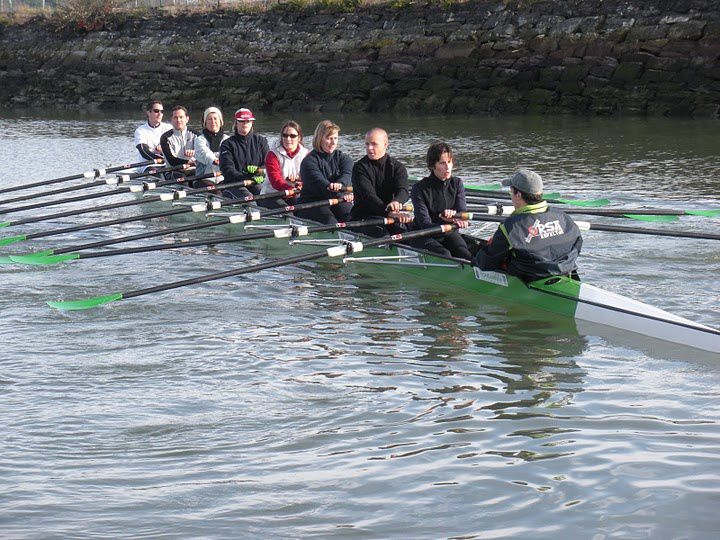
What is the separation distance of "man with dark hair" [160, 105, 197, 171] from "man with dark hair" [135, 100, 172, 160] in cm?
89

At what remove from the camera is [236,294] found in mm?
10523

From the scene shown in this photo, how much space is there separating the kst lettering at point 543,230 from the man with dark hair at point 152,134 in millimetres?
9881

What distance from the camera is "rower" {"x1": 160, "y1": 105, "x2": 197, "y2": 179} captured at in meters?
16.3

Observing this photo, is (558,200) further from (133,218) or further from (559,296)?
(133,218)

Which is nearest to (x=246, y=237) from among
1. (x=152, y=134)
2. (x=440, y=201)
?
(x=440, y=201)

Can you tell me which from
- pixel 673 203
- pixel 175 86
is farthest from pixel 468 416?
pixel 175 86

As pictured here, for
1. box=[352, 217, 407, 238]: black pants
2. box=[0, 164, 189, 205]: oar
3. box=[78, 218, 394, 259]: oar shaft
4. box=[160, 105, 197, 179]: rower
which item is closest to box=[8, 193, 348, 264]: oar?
box=[78, 218, 394, 259]: oar shaft

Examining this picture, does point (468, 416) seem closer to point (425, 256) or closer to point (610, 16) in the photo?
point (425, 256)

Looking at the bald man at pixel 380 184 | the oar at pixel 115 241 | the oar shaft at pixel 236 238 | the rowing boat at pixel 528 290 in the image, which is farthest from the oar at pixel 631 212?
the oar at pixel 115 241

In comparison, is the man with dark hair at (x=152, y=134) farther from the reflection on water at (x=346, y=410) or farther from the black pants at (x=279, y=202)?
the reflection on water at (x=346, y=410)

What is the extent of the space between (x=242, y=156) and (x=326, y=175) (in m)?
2.47

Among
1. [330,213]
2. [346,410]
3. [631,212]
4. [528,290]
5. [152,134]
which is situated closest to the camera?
[346,410]

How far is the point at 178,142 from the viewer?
16344 millimetres

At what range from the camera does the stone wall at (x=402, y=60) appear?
28562mm
